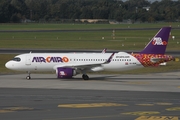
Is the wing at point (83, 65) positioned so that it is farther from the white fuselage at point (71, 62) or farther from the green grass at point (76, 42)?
the green grass at point (76, 42)

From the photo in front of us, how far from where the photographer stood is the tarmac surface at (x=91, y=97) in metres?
30.9

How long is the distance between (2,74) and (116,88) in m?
17.0

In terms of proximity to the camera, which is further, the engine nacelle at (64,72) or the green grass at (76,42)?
the green grass at (76,42)

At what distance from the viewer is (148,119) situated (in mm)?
29438

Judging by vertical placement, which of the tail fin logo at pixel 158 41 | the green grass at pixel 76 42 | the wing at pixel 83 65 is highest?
the green grass at pixel 76 42

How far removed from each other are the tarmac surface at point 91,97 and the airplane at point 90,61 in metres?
1.24

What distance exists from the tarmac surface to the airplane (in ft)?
4.08

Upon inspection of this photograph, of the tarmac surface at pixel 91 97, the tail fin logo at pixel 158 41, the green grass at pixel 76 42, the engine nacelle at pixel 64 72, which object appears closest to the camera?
the tarmac surface at pixel 91 97

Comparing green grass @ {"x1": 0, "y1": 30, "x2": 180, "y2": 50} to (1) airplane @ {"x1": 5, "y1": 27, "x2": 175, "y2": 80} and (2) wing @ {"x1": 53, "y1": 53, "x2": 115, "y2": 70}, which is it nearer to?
(1) airplane @ {"x1": 5, "y1": 27, "x2": 175, "y2": 80}

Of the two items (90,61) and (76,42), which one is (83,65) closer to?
(90,61)

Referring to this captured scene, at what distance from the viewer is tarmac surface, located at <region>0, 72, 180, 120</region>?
30922 mm

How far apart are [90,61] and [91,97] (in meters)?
13.6

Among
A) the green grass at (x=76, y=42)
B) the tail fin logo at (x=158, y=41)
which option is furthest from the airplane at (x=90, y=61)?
the green grass at (x=76, y=42)

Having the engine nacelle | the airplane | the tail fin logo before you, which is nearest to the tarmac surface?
the engine nacelle
